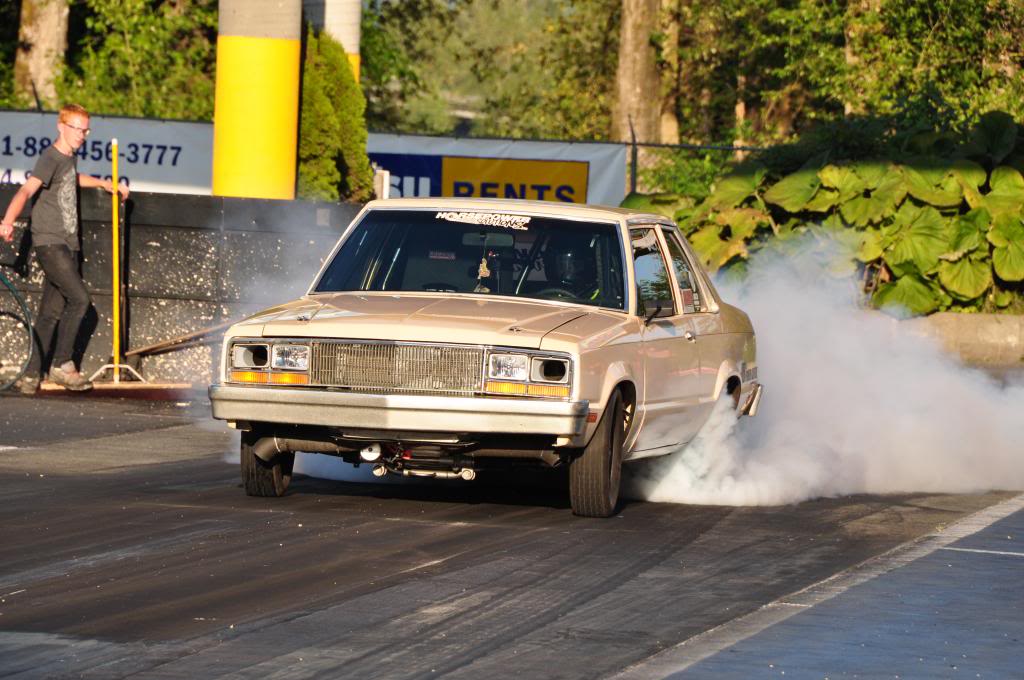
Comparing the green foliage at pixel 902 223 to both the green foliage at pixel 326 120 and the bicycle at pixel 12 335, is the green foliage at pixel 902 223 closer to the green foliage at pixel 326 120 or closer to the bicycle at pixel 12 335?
the green foliage at pixel 326 120

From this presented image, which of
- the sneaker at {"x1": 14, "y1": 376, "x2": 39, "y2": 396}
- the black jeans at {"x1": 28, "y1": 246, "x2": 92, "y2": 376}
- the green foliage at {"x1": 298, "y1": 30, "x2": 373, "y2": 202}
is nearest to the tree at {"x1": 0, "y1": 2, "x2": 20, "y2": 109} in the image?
the green foliage at {"x1": 298, "y1": 30, "x2": 373, "y2": 202}

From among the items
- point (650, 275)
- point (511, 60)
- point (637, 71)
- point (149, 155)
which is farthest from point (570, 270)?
point (511, 60)

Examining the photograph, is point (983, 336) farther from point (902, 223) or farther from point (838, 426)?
point (838, 426)

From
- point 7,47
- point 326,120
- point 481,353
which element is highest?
point 7,47

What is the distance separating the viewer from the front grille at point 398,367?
362 inches

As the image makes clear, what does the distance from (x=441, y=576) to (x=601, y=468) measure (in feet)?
5.81

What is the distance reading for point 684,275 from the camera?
11234 mm

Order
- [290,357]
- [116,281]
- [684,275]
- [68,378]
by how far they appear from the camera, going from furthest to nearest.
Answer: [116,281]
[68,378]
[684,275]
[290,357]

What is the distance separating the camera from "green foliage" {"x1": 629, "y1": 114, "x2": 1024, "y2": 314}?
68.3 ft

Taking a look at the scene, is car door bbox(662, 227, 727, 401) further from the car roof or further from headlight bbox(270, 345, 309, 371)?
headlight bbox(270, 345, 309, 371)

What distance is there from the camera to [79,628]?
678cm

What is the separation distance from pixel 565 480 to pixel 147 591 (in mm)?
4060

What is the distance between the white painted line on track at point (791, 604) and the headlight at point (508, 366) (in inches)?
70.4

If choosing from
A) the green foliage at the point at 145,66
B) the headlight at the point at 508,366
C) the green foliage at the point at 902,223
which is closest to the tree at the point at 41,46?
the green foliage at the point at 145,66
